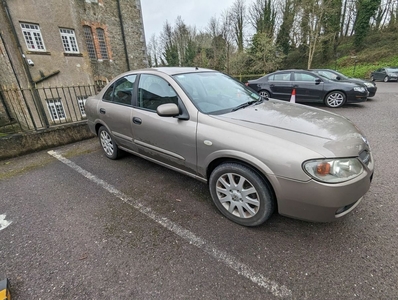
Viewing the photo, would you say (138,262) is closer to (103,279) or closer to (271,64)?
(103,279)

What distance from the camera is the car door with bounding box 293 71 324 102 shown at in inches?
294

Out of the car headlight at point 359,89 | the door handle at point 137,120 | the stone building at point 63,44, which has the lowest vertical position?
Result: the car headlight at point 359,89

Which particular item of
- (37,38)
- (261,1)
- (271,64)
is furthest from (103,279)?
(261,1)

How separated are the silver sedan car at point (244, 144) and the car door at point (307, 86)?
558 cm

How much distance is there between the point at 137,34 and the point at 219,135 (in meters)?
16.8

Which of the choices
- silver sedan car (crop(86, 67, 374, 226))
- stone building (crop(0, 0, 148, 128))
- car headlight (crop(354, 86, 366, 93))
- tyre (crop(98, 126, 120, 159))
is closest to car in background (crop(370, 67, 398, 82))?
car headlight (crop(354, 86, 366, 93))

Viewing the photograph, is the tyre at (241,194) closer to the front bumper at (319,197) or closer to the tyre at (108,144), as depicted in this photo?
the front bumper at (319,197)

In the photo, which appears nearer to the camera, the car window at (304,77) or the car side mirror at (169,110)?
the car side mirror at (169,110)

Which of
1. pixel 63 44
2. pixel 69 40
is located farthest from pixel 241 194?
pixel 69 40

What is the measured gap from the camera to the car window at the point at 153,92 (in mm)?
2713

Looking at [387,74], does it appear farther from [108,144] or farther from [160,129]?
[108,144]

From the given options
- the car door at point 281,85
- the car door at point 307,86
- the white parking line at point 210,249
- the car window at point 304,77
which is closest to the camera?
the white parking line at point 210,249

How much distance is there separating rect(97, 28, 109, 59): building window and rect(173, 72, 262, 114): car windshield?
1401 centimetres

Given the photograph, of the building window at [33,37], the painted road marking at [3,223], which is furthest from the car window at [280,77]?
the building window at [33,37]
